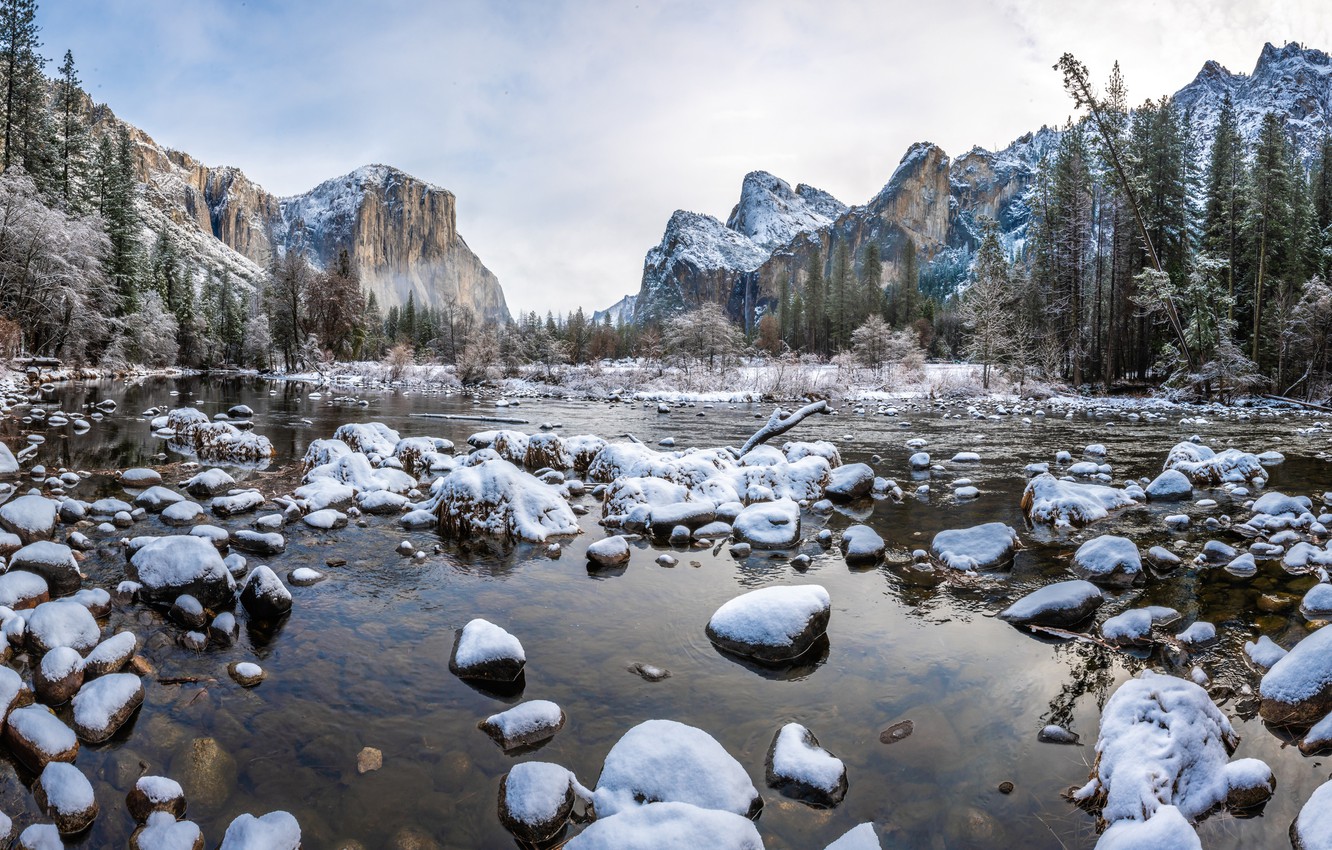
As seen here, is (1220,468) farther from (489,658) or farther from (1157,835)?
(489,658)

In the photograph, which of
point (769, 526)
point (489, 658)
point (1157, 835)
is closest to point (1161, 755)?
point (1157, 835)

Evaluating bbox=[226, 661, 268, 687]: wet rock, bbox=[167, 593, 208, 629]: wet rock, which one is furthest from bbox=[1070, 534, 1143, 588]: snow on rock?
bbox=[167, 593, 208, 629]: wet rock

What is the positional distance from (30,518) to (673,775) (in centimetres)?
714

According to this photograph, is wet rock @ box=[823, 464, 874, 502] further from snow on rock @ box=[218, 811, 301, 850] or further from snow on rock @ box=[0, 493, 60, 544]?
snow on rock @ box=[0, 493, 60, 544]

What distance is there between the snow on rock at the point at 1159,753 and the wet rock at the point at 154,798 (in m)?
4.26

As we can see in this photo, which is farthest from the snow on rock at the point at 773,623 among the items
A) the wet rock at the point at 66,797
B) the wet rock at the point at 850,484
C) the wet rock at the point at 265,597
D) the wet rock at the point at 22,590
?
the wet rock at the point at 22,590

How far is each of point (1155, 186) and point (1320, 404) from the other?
17.2 m

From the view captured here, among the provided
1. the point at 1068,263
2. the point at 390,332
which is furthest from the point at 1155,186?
the point at 390,332

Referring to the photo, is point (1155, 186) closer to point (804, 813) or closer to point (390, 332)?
point (804, 813)

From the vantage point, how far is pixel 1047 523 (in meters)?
7.77

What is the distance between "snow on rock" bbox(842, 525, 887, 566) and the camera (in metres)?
6.49

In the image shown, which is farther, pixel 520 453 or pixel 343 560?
pixel 520 453

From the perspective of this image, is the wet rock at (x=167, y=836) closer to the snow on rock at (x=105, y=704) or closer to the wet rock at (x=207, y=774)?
the wet rock at (x=207, y=774)

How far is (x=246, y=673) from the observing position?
13.1 ft
